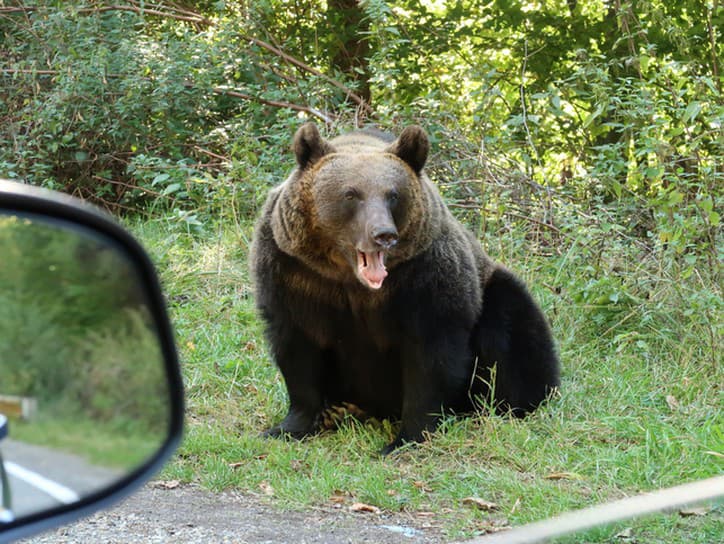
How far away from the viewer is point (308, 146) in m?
5.75

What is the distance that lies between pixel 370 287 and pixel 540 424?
1.45 meters

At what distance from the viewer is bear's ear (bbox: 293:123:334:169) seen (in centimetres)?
571

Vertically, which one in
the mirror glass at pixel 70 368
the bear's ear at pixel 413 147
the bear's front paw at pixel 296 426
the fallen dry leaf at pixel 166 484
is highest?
the bear's ear at pixel 413 147

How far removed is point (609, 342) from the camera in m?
7.26

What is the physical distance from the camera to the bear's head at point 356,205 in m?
5.37

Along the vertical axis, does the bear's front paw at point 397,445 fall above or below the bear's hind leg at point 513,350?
below

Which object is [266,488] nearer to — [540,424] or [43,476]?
[540,424]

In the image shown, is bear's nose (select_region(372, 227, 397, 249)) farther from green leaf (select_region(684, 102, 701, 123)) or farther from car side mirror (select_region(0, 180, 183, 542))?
car side mirror (select_region(0, 180, 183, 542))

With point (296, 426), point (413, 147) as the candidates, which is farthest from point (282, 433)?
point (413, 147)

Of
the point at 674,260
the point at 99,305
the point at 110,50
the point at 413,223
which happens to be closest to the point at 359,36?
the point at 110,50

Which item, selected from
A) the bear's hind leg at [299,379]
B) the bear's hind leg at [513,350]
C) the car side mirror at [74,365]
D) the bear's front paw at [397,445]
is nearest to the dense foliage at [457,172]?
the bear's front paw at [397,445]

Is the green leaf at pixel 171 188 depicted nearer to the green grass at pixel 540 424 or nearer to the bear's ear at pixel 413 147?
the green grass at pixel 540 424

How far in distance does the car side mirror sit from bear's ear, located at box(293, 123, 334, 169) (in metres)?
3.72

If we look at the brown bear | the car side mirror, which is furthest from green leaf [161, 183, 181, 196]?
the car side mirror
